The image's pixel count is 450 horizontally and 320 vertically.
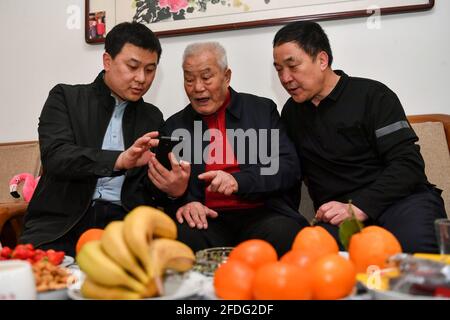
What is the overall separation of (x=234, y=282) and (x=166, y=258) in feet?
0.39

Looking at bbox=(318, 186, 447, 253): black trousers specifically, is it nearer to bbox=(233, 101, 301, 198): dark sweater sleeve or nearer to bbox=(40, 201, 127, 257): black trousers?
bbox=(233, 101, 301, 198): dark sweater sleeve

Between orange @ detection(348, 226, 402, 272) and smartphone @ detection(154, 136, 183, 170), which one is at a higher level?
smartphone @ detection(154, 136, 183, 170)

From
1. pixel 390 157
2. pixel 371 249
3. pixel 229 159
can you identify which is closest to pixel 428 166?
pixel 390 157

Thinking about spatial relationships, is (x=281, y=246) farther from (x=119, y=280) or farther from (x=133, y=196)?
(x=119, y=280)

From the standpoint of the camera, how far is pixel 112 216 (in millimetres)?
1701

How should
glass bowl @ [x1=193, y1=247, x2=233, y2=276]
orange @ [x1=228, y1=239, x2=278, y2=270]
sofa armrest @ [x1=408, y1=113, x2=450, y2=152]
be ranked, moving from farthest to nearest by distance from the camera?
sofa armrest @ [x1=408, y1=113, x2=450, y2=152] → glass bowl @ [x1=193, y1=247, x2=233, y2=276] → orange @ [x1=228, y1=239, x2=278, y2=270]

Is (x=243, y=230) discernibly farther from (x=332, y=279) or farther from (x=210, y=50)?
(x=332, y=279)

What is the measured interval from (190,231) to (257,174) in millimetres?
319

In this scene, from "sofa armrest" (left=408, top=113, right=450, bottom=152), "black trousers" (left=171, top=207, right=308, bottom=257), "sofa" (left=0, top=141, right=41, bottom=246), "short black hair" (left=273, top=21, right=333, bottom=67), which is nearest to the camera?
"black trousers" (left=171, top=207, right=308, bottom=257)

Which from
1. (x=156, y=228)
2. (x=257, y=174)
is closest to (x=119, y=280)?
(x=156, y=228)

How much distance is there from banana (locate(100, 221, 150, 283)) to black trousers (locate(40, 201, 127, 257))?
0.97 meters

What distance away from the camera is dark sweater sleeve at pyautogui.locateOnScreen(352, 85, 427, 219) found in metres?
1.49

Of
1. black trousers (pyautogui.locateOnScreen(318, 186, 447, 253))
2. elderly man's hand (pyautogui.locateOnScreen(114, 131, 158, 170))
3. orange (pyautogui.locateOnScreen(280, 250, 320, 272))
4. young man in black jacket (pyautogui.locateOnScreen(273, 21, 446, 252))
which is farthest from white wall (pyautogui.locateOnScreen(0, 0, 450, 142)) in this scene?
orange (pyautogui.locateOnScreen(280, 250, 320, 272))

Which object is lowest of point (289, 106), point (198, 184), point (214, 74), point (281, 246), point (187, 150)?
point (281, 246)
